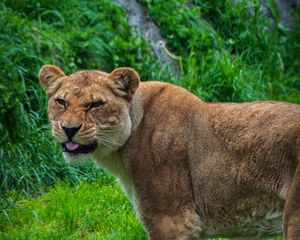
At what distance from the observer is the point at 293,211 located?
17.3 feet

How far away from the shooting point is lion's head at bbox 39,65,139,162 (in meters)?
5.85

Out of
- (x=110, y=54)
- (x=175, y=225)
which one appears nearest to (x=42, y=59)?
(x=110, y=54)

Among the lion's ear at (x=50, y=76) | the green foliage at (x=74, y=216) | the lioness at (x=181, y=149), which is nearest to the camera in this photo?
the lioness at (x=181, y=149)

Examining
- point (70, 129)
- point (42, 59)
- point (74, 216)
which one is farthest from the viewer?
point (42, 59)

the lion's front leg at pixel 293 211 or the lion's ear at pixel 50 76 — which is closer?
the lion's front leg at pixel 293 211

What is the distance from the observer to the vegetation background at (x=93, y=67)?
7.35m

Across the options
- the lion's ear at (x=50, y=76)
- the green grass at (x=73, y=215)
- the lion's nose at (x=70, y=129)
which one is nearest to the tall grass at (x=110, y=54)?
the green grass at (x=73, y=215)

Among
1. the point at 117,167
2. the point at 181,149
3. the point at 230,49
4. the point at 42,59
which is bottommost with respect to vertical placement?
the point at 230,49

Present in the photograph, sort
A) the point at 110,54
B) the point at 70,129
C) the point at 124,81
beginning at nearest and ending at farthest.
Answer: the point at 70,129, the point at 124,81, the point at 110,54

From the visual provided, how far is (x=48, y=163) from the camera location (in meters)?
8.30

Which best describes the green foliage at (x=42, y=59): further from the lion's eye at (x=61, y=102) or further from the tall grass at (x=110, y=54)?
the lion's eye at (x=61, y=102)

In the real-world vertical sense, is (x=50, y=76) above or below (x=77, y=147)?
above

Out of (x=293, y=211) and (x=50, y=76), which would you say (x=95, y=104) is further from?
(x=293, y=211)

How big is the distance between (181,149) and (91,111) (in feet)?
2.28
